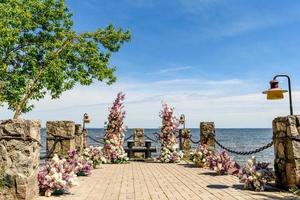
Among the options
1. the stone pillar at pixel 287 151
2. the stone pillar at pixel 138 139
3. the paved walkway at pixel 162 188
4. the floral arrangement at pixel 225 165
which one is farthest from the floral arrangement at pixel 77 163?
the stone pillar at pixel 138 139

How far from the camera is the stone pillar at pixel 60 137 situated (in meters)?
11.3

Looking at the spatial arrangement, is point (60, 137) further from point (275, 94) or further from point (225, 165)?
point (275, 94)

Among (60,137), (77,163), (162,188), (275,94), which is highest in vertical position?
(275,94)

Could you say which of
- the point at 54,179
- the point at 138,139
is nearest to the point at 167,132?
the point at 138,139

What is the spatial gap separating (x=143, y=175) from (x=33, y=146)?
529 cm

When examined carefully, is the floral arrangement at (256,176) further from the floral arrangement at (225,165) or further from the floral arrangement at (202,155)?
the floral arrangement at (202,155)

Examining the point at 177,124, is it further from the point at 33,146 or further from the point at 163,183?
the point at 33,146

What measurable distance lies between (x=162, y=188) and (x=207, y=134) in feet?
24.6

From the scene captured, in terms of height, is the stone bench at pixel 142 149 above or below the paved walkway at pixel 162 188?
above

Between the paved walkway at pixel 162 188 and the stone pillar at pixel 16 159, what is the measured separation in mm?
946

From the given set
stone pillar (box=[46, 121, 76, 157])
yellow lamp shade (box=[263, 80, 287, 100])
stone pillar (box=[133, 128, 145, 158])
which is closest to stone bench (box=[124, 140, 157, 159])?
stone pillar (box=[133, 128, 145, 158])

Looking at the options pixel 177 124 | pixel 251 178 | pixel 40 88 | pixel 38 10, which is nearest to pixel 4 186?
pixel 251 178

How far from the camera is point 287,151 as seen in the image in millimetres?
8633

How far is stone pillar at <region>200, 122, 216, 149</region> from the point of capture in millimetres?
16391
